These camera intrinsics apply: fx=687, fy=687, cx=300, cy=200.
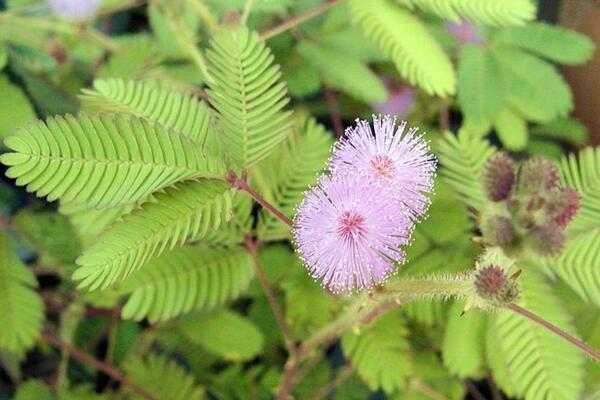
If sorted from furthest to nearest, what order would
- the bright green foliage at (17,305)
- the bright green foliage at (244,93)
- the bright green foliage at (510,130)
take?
1. the bright green foliage at (510,130)
2. the bright green foliage at (17,305)
3. the bright green foliage at (244,93)

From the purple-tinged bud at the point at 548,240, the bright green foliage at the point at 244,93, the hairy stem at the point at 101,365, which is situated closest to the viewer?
the purple-tinged bud at the point at 548,240

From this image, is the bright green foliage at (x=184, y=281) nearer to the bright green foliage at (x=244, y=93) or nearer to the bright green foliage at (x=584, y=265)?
the bright green foliage at (x=244, y=93)

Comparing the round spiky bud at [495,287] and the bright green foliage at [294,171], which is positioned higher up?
the round spiky bud at [495,287]

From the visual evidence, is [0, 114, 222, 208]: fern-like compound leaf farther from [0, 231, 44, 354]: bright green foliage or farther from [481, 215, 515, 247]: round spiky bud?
[0, 231, 44, 354]: bright green foliage

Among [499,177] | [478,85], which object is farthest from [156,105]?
[478,85]

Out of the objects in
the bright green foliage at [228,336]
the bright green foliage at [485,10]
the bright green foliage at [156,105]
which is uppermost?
the bright green foliage at [485,10]

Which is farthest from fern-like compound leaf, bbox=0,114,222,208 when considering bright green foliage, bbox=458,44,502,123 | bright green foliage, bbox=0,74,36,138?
bright green foliage, bbox=458,44,502,123

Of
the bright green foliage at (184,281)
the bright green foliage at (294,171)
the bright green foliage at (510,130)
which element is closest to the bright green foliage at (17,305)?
the bright green foliage at (184,281)
